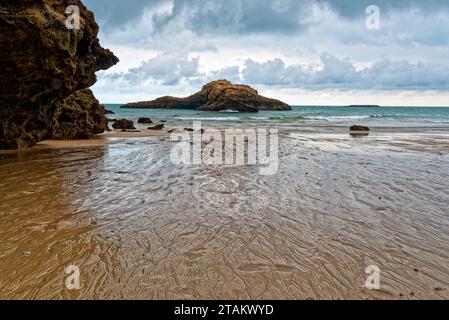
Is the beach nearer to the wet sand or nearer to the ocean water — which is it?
the wet sand

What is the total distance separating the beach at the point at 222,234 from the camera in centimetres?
316

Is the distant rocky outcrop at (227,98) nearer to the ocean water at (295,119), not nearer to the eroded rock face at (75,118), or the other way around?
the ocean water at (295,119)

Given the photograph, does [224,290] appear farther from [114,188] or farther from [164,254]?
[114,188]

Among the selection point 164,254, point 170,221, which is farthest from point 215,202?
point 164,254

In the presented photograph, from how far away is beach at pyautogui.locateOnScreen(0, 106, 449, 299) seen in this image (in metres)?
3.16

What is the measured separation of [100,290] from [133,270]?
0.43 m

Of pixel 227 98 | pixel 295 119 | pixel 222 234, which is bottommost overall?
pixel 222 234

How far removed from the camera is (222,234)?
4414 mm

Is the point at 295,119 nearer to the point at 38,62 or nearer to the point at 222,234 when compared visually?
the point at 38,62

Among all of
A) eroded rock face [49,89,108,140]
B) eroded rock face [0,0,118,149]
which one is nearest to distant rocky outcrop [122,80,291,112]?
eroded rock face [49,89,108,140]

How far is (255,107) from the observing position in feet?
251

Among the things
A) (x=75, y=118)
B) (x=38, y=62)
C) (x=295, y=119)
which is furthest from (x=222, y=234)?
(x=295, y=119)

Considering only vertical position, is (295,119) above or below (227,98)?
below

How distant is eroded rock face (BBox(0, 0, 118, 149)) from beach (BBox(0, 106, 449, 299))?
317 cm
